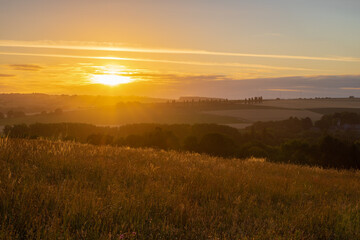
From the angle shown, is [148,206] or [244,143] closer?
[148,206]

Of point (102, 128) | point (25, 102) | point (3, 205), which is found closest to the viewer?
point (3, 205)

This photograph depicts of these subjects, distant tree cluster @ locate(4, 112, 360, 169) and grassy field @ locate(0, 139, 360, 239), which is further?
distant tree cluster @ locate(4, 112, 360, 169)

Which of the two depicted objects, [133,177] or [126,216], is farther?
[133,177]

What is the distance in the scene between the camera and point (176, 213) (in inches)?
195

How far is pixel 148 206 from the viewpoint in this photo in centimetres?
511

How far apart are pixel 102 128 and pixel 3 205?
85036mm

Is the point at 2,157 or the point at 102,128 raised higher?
the point at 2,157

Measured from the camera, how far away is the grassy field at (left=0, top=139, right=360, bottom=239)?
4.14 m

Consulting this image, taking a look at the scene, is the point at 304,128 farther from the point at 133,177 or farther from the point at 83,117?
the point at 133,177

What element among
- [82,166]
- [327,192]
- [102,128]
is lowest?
[102,128]

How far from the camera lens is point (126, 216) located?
14.9 feet

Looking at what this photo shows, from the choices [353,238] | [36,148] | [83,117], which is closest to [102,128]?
[83,117]

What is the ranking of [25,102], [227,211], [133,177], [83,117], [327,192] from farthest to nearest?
[25,102], [83,117], [327,192], [133,177], [227,211]

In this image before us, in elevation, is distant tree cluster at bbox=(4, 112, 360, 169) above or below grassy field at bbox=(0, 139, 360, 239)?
below
